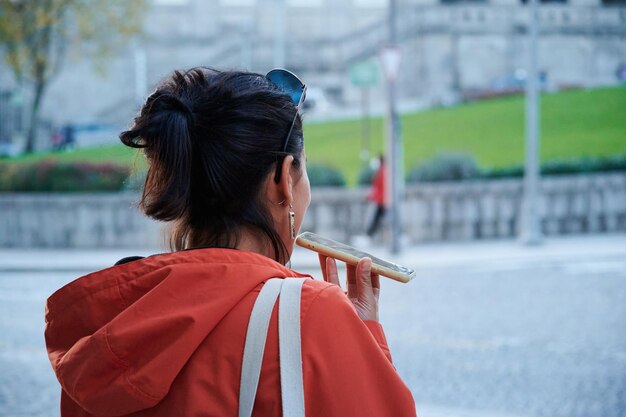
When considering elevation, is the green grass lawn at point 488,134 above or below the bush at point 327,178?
above

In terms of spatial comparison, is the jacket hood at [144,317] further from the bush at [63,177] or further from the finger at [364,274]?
the bush at [63,177]

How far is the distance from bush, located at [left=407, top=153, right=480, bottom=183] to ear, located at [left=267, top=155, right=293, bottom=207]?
1749 cm

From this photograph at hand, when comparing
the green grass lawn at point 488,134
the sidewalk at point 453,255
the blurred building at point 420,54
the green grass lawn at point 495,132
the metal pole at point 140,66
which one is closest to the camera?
the sidewalk at point 453,255

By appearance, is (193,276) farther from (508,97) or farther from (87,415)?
(508,97)

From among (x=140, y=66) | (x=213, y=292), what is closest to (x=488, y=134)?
(x=213, y=292)

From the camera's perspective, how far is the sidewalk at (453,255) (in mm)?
14407

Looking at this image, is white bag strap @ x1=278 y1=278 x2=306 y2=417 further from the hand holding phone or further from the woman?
the hand holding phone

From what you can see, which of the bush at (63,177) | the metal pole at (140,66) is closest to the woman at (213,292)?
the bush at (63,177)

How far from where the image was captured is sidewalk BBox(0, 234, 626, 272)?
14.4m

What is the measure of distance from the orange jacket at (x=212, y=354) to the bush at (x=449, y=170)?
17700 millimetres

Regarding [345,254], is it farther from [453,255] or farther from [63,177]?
[63,177]

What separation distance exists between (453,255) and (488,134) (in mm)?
Answer: 13536

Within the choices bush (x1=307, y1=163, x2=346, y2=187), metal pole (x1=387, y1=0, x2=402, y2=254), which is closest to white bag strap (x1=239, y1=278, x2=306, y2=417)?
metal pole (x1=387, y1=0, x2=402, y2=254)

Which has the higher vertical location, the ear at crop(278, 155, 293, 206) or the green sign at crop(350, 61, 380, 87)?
the green sign at crop(350, 61, 380, 87)
